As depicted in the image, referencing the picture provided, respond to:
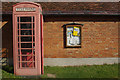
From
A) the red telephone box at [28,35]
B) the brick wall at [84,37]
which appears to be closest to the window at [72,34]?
the brick wall at [84,37]

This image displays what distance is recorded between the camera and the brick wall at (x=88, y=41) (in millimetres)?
6891

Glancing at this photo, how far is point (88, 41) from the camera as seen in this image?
696 cm

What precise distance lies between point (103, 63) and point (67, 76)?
3077 millimetres

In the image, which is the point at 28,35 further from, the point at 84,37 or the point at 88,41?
the point at 88,41

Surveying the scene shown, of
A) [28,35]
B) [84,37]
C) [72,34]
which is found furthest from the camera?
[84,37]

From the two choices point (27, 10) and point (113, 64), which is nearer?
point (27, 10)

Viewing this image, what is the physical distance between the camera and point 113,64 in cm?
690

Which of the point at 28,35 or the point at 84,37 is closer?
the point at 28,35

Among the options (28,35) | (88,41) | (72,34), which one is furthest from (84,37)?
(28,35)

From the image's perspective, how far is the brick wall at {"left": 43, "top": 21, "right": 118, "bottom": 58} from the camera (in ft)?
22.6

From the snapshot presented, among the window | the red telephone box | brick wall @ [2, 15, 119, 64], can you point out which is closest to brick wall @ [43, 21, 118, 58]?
brick wall @ [2, 15, 119, 64]

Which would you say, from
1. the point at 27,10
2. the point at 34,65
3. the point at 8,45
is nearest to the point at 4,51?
the point at 8,45

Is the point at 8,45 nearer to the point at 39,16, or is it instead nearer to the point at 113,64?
the point at 39,16

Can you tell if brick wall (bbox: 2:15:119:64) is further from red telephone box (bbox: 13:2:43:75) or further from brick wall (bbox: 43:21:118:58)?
red telephone box (bbox: 13:2:43:75)
